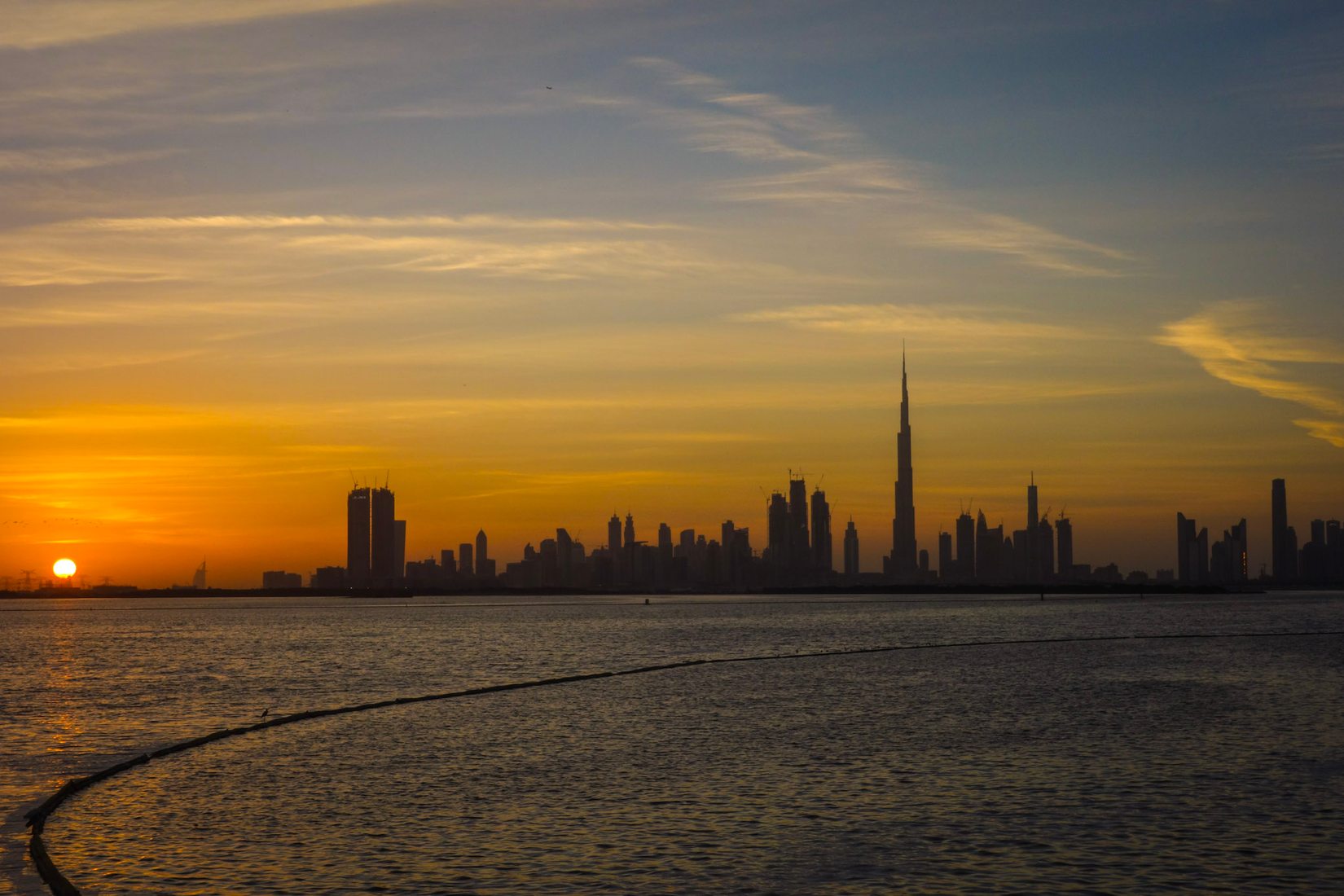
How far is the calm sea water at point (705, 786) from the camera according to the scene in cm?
3130

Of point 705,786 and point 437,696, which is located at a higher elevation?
point 705,786

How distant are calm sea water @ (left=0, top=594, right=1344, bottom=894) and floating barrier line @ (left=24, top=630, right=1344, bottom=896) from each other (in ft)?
2.02

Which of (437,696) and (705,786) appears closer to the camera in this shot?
(705,786)

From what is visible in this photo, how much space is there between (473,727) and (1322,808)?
1480 inches

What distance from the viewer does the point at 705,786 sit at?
44.0 m

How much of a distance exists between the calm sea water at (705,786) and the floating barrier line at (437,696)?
615 mm

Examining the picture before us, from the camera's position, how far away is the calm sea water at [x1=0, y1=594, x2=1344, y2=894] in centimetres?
3130

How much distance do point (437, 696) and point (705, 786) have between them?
132 feet

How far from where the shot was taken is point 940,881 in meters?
30.1

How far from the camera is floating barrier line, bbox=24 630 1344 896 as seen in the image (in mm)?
33000

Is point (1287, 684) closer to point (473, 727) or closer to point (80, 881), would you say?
point (473, 727)

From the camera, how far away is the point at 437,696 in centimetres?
8100

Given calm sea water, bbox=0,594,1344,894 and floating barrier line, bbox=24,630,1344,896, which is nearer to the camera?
calm sea water, bbox=0,594,1344,894

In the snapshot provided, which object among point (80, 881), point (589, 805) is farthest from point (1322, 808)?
point (80, 881)
